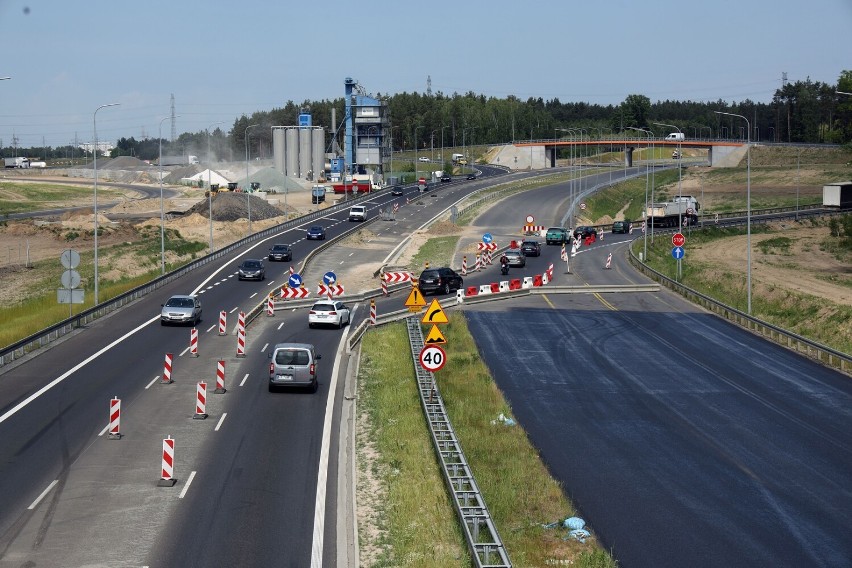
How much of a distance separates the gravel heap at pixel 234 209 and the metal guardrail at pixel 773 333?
192 ft

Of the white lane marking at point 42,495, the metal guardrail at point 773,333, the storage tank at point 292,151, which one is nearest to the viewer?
the white lane marking at point 42,495

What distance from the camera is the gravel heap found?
115 metres

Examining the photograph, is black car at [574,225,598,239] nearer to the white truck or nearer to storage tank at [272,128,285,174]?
the white truck

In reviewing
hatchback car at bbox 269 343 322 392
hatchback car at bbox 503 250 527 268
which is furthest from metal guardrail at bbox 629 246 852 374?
hatchback car at bbox 269 343 322 392

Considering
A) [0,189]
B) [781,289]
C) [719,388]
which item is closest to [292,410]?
[719,388]

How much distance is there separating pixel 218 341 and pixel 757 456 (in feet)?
82.3

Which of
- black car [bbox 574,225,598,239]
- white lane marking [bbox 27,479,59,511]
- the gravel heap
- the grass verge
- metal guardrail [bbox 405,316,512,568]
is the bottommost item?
the grass verge

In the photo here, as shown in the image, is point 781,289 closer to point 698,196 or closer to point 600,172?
point 698,196

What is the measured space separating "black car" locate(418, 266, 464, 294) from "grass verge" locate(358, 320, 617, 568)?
81.0 ft

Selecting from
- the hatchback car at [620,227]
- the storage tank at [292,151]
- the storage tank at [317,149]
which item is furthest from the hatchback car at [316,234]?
the storage tank at [317,149]

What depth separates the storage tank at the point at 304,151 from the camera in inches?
7642

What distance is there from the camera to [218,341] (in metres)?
46.1

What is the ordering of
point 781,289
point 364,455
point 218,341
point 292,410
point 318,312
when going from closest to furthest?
point 364,455 < point 292,410 < point 218,341 < point 318,312 < point 781,289

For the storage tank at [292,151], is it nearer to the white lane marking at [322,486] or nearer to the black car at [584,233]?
the black car at [584,233]
